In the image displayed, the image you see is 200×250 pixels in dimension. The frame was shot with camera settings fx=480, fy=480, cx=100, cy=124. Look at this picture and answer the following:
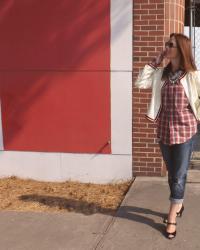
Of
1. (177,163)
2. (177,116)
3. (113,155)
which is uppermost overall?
(177,116)

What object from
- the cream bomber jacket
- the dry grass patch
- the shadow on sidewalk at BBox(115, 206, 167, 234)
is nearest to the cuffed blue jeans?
the cream bomber jacket

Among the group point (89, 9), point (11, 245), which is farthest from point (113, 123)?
point (11, 245)

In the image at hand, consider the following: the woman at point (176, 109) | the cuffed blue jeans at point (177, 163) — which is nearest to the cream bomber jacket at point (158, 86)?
the woman at point (176, 109)

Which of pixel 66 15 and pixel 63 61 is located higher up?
pixel 66 15

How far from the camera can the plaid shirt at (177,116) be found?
4109 millimetres

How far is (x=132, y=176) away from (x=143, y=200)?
88 centimetres

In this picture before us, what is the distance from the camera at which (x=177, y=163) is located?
417cm

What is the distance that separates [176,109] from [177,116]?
0.06 metres

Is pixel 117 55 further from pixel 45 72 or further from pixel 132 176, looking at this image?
pixel 132 176

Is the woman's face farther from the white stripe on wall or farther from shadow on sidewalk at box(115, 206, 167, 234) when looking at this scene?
the white stripe on wall

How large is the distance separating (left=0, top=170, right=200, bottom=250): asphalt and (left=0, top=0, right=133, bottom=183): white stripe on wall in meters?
0.80

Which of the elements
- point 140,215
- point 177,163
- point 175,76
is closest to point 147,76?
point 175,76

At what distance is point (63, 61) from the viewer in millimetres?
5965

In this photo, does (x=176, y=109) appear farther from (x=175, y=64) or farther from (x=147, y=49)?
(x=147, y=49)
